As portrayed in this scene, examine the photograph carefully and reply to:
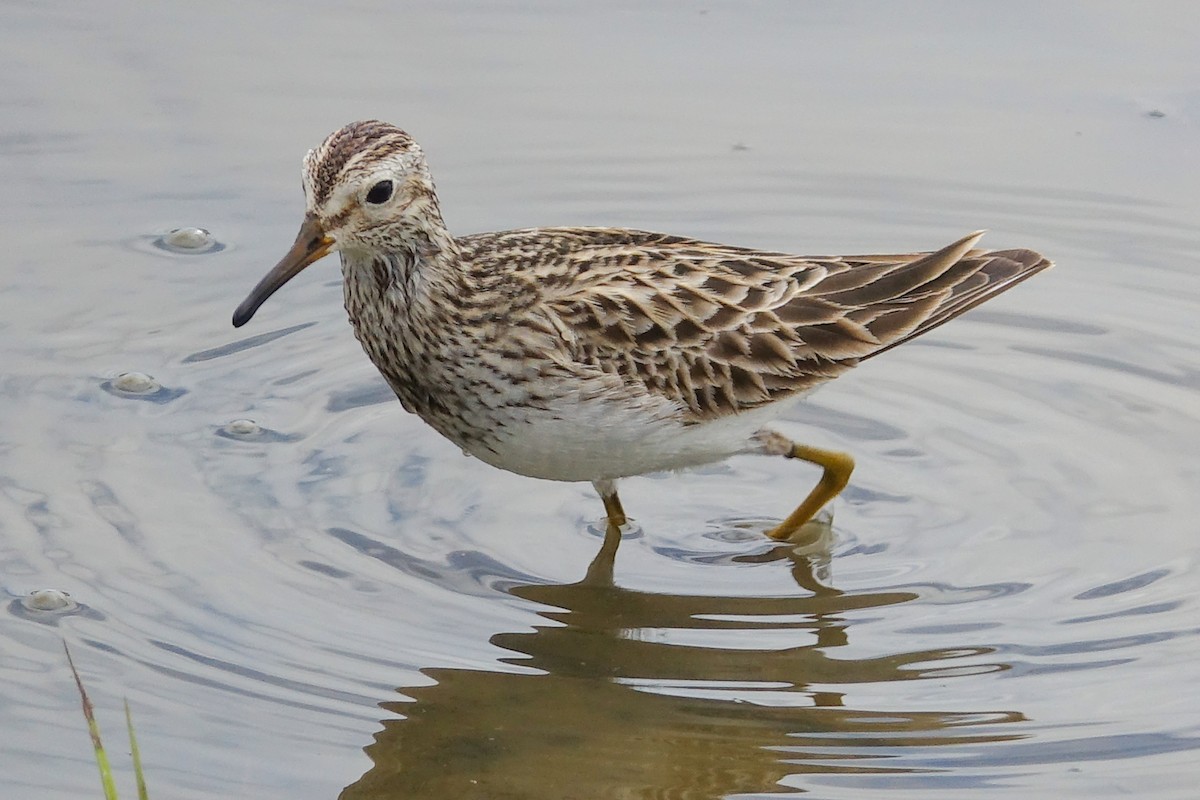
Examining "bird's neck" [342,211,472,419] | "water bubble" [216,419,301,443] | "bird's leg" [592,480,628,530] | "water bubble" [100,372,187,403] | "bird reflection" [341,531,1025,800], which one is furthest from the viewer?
"water bubble" [100,372,187,403]

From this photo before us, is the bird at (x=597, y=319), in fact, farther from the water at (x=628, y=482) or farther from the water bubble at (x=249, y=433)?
the water bubble at (x=249, y=433)

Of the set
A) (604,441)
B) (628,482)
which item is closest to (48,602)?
(604,441)

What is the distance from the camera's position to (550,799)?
6.77 meters

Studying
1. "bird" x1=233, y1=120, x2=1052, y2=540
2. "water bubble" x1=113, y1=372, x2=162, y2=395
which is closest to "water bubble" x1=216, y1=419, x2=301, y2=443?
"water bubble" x1=113, y1=372, x2=162, y2=395

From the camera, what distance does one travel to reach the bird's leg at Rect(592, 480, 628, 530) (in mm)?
8719

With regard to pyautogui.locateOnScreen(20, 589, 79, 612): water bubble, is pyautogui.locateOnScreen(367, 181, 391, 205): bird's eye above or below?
above

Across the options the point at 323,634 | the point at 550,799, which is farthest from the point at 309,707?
the point at 550,799

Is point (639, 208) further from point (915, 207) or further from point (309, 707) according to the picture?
point (309, 707)

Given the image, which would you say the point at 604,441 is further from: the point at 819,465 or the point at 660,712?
the point at 819,465

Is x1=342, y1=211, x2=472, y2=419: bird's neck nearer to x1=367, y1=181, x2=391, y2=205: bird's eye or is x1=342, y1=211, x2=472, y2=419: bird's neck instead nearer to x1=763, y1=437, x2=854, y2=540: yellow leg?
x1=367, y1=181, x2=391, y2=205: bird's eye

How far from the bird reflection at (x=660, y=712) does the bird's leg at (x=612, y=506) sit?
0.52 metres

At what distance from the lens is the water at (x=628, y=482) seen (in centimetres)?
718

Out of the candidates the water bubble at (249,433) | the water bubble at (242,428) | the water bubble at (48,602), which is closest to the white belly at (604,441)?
the water bubble at (249,433)

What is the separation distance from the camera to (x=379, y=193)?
7.81 metres
